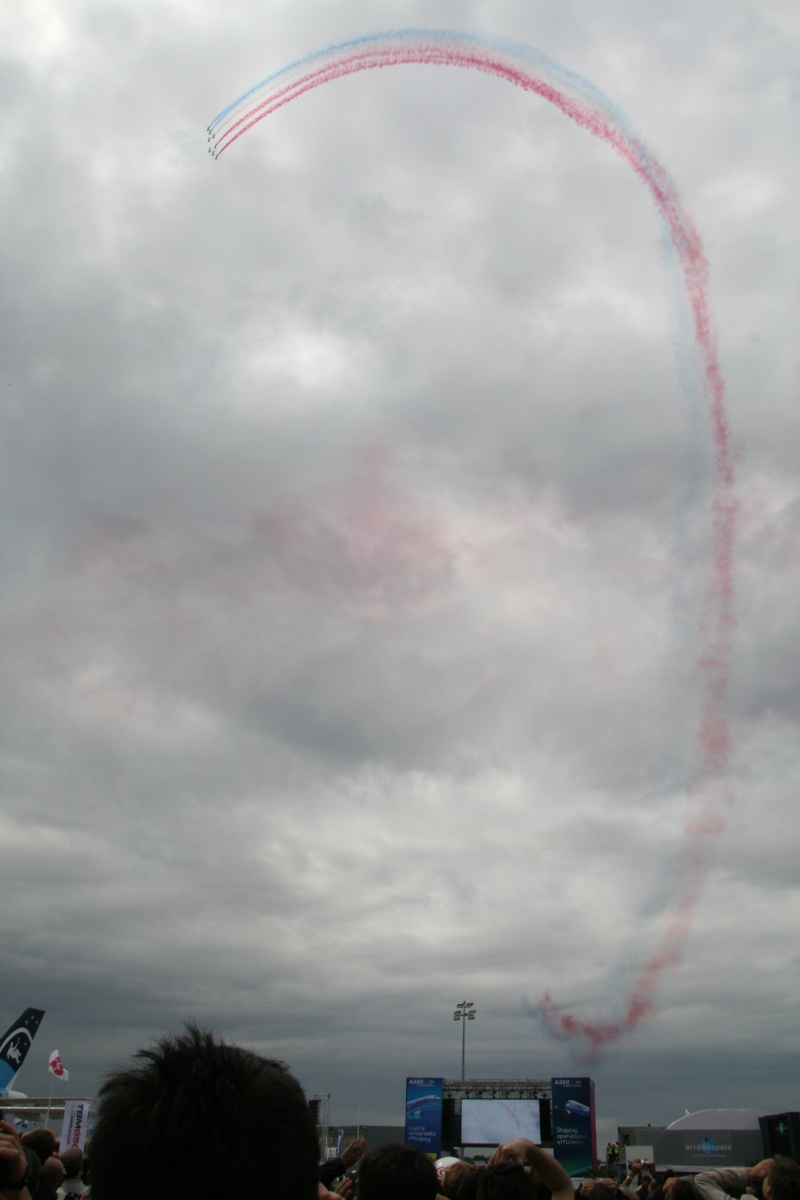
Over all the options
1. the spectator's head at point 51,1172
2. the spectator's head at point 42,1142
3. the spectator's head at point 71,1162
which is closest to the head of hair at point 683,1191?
the spectator's head at point 51,1172

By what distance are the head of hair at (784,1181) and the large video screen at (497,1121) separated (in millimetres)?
69353

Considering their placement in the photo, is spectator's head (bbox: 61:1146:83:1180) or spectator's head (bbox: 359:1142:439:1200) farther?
spectator's head (bbox: 61:1146:83:1180)

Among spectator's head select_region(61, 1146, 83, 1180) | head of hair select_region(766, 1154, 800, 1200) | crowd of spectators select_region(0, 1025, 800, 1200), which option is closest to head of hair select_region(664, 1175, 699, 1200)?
head of hair select_region(766, 1154, 800, 1200)

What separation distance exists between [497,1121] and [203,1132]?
79217 mm

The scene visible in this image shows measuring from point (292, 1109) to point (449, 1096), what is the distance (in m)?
82.3

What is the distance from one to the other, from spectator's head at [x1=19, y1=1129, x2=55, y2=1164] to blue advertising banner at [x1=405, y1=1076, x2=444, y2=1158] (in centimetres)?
6750

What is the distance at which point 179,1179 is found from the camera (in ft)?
9.90

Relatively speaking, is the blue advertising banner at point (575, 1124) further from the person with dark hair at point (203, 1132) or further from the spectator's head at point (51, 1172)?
the person with dark hair at point (203, 1132)

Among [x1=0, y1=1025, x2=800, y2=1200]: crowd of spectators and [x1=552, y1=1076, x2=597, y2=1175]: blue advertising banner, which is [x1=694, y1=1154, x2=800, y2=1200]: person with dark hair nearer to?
[x1=0, y1=1025, x2=800, y2=1200]: crowd of spectators

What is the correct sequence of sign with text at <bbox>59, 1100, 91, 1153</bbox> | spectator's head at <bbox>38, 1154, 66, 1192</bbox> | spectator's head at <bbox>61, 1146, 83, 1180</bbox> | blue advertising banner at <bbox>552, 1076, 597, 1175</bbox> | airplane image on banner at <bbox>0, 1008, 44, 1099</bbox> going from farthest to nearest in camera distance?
blue advertising banner at <bbox>552, 1076, 597, 1175</bbox>, airplane image on banner at <bbox>0, 1008, 44, 1099</bbox>, sign with text at <bbox>59, 1100, 91, 1153</bbox>, spectator's head at <bbox>61, 1146, 83, 1180</bbox>, spectator's head at <bbox>38, 1154, 66, 1192</bbox>

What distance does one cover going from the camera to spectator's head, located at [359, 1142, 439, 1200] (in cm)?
623

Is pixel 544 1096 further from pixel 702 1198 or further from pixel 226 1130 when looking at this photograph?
pixel 226 1130

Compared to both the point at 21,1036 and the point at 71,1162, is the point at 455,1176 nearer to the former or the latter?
the point at 71,1162

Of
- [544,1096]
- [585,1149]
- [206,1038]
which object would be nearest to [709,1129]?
[585,1149]
